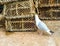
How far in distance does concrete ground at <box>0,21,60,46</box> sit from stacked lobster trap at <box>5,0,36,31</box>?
0.37ft

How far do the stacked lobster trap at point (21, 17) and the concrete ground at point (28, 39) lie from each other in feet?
0.37

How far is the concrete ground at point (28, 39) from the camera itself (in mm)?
2461

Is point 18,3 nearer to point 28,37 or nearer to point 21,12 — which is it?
point 21,12

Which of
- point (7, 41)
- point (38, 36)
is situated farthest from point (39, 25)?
point (7, 41)

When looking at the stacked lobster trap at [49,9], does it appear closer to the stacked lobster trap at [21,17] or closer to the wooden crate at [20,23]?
the stacked lobster trap at [21,17]

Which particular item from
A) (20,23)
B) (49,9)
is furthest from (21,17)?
(49,9)

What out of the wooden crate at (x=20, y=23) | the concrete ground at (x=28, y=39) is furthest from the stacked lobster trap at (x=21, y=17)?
the concrete ground at (x=28, y=39)

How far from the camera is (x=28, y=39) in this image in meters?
2.60

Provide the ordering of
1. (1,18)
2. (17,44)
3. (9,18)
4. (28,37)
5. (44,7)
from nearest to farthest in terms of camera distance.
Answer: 1. (17,44)
2. (28,37)
3. (9,18)
4. (1,18)
5. (44,7)

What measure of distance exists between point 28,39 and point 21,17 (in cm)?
47

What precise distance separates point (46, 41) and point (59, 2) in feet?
3.92

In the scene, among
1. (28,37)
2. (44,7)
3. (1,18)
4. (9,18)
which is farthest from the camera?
(44,7)

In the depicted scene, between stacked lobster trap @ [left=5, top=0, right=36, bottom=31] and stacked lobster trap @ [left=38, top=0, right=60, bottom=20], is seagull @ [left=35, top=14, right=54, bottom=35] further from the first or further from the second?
stacked lobster trap @ [left=38, top=0, right=60, bottom=20]

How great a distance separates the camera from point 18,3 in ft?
9.82
